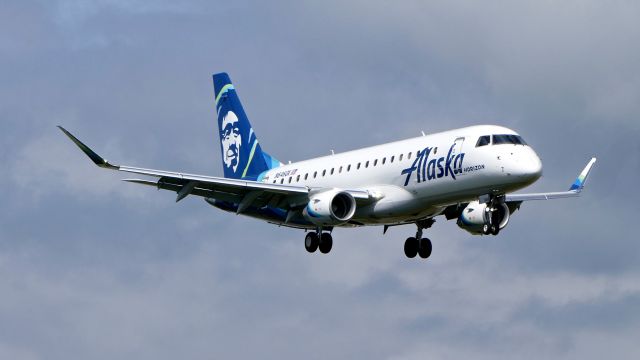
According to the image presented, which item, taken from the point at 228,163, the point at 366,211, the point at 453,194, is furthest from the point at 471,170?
the point at 228,163

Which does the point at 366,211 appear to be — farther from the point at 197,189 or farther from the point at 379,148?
the point at 197,189

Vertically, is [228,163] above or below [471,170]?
above

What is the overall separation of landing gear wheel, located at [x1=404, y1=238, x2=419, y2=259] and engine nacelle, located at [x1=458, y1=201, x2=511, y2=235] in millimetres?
3877

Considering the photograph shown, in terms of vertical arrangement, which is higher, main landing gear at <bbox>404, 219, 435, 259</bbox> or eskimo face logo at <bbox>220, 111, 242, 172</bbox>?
eskimo face logo at <bbox>220, 111, 242, 172</bbox>

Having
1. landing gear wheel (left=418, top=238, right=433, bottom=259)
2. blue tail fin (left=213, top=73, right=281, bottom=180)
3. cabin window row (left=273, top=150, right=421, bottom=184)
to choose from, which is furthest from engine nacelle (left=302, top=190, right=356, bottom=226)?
blue tail fin (left=213, top=73, right=281, bottom=180)

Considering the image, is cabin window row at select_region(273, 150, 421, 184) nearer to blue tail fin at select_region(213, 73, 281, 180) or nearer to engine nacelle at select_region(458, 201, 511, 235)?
blue tail fin at select_region(213, 73, 281, 180)

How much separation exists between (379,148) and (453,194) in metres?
5.46

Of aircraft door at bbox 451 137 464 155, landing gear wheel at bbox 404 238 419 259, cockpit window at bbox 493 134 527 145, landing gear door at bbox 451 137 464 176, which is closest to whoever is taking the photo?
cockpit window at bbox 493 134 527 145

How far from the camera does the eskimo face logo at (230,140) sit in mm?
73250

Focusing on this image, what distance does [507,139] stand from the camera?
190 feet

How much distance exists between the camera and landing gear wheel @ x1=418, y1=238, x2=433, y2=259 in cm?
6606

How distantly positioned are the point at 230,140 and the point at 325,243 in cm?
1228

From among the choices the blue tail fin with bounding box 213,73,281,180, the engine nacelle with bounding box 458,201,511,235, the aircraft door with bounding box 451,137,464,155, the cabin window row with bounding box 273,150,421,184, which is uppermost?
the blue tail fin with bounding box 213,73,281,180

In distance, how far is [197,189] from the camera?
6366cm
